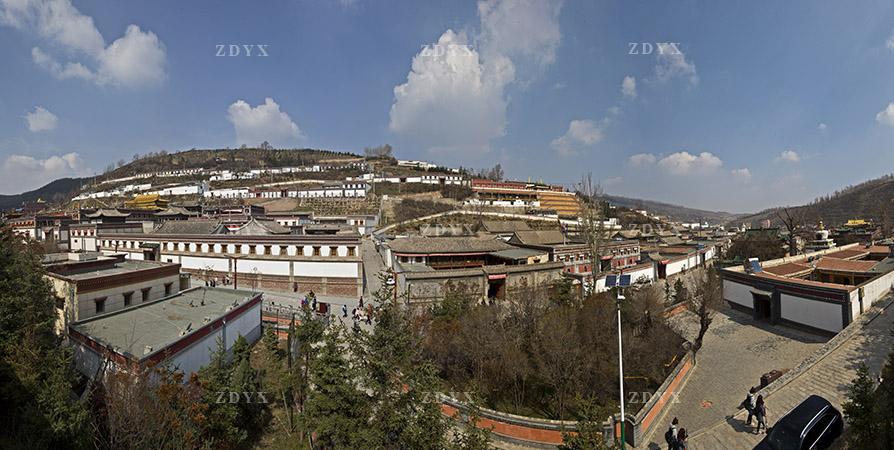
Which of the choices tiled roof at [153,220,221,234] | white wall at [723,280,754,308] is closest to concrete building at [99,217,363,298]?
tiled roof at [153,220,221,234]

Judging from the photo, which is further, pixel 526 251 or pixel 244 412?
pixel 526 251

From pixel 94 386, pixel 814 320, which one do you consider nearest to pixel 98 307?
pixel 94 386

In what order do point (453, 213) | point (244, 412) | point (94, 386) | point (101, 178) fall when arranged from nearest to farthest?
point (94, 386) < point (244, 412) < point (453, 213) < point (101, 178)

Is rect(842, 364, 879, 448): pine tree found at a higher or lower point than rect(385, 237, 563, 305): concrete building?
lower

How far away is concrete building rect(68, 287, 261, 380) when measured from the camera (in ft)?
37.8

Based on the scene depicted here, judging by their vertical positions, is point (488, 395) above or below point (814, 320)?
below

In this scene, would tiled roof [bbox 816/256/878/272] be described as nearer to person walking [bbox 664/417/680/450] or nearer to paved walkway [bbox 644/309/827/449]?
paved walkway [bbox 644/309/827/449]

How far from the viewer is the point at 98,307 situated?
16.5 meters

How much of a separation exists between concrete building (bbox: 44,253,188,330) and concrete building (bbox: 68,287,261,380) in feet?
6.72

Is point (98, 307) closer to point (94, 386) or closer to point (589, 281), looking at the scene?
point (94, 386)

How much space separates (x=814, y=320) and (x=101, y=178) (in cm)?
17249

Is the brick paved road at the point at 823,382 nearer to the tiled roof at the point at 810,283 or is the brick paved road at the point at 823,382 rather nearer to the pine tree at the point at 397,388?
the tiled roof at the point at 810,283

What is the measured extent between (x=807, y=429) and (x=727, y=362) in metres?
7.71

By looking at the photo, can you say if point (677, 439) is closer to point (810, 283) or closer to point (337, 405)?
point (337, 405)
